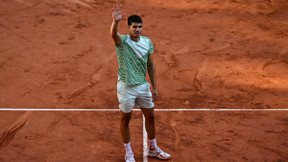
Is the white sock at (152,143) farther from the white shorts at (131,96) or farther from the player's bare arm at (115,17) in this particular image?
the player's bare arm at (115,17)

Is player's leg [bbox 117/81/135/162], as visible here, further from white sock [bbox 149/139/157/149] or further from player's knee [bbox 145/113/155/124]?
white sock [bbox 149/139/157/149]

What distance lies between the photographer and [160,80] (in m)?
8.43

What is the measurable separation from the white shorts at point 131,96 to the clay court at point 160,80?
3.30 feet

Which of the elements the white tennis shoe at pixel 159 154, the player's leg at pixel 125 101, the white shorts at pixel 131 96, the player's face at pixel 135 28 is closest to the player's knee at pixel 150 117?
the white shorts at pixel 131 96

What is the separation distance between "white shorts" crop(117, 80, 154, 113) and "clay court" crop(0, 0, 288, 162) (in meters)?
1.00

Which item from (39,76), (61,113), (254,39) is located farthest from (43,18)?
(254,39)

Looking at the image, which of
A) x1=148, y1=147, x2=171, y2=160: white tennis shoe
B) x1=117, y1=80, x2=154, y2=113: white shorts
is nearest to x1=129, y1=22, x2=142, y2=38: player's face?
x1=117, y1=80, x2=154, y2=113: white shorts

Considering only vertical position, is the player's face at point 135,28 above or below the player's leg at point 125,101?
above

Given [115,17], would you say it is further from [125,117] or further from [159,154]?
[159,154]

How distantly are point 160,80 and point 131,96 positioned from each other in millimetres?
3496

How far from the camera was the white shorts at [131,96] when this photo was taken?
496 cm

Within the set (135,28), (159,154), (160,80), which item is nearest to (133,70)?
(135,28)

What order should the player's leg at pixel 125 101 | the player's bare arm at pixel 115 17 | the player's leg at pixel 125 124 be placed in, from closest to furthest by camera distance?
1. the player's bare arm at pixel 115 17
2. the player's leg at pixel 125 101
3. the player's leg at pixel 125 124

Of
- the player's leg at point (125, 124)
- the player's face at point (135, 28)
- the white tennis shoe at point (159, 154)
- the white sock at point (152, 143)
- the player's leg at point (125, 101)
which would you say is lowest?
the white tennis shoe at point (159, 154)
